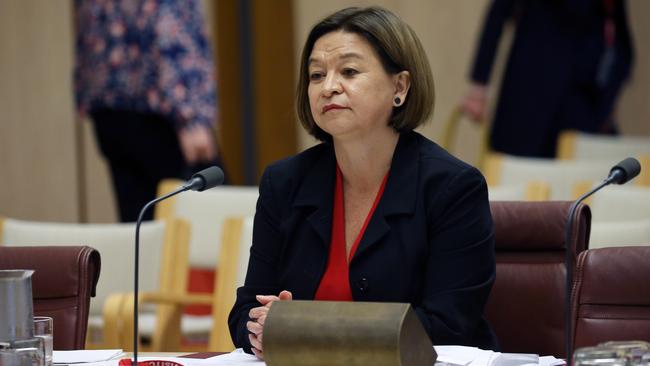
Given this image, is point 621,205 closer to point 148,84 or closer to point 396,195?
point 396,195

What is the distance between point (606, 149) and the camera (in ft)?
23.0

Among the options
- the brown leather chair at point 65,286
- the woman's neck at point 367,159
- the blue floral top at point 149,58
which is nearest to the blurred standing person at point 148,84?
the blue floral top at point 149,58

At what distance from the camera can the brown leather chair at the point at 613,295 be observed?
9.96 feet

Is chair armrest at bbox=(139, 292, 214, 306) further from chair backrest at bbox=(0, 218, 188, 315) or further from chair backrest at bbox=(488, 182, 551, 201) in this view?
chair backrest at bbox=(488, 182, 551, 201)

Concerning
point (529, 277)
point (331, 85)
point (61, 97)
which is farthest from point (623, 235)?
point (61, 97)

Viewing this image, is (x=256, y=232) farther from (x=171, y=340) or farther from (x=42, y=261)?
(x=171, y=340)

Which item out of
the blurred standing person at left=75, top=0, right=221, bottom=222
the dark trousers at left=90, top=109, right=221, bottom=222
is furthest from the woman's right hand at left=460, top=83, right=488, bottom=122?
the dark trousers at left=90, top=109, right=221, bottom=222

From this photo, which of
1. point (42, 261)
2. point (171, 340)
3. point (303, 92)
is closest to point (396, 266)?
point (303, 92)

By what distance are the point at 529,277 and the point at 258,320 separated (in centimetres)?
89

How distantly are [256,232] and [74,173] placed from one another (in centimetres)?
604

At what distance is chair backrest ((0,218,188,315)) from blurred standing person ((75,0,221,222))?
0.92 m

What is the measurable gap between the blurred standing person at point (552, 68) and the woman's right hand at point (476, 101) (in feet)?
0.10

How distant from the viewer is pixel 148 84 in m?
5.96

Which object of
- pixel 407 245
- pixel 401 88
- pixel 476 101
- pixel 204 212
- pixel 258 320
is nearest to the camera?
pixel 258 320
